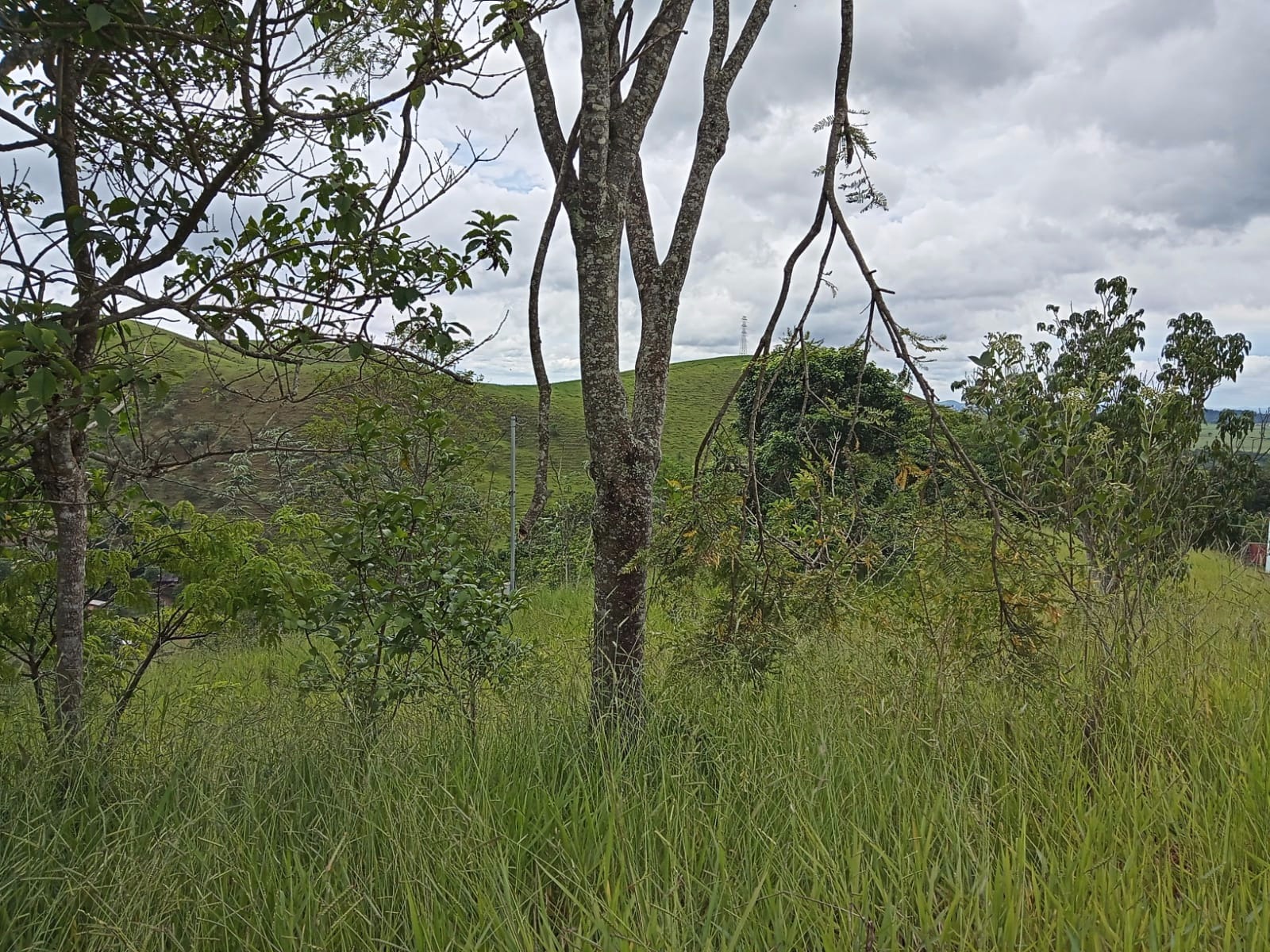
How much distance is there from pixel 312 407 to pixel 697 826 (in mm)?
3318

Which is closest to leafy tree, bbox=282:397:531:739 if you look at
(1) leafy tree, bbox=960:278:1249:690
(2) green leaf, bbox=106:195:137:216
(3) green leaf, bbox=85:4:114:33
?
(2) green leaf, bbox=106:195:137:216

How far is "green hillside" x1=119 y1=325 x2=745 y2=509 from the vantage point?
255cm

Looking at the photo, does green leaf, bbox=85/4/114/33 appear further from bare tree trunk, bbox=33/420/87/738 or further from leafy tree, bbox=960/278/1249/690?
leafy tree, bbox=960/278/1249/690

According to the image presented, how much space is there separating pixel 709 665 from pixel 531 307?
1.34 m

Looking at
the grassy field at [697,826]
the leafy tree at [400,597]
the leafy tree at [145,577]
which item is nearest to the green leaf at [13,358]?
the grassy field at [697,826]

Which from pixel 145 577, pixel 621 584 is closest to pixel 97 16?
pixel 621 584

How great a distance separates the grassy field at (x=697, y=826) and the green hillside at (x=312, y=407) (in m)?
0.98

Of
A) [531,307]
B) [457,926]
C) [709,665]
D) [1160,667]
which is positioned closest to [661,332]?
[531,307]

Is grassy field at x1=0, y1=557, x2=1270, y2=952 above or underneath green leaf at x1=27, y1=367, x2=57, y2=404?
underneath

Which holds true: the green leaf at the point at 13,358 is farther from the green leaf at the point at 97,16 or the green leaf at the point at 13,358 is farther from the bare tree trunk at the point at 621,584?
the bare tree trunk at the point at 621,584

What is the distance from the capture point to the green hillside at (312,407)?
8.37 ft

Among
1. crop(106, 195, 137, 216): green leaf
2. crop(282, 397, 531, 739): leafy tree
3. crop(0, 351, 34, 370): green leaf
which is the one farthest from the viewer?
crop(282, 397, 531, 739): leafy tree

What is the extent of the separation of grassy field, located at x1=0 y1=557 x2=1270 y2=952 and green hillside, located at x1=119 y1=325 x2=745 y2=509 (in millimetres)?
979

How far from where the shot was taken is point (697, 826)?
196 centimetres
